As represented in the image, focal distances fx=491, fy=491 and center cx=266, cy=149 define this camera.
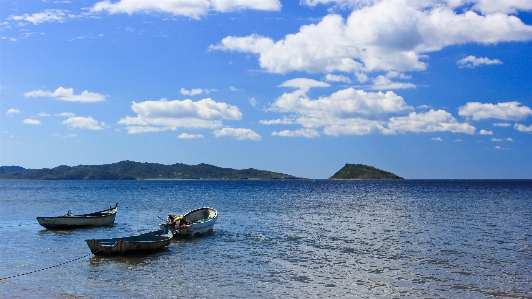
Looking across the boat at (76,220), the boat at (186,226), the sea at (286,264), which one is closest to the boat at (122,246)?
the sea at (286,264)

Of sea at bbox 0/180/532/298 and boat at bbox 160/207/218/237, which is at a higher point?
boat at bbox 160/207/218/237

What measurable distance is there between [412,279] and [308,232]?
56.5 feet

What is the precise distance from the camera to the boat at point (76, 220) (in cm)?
4184

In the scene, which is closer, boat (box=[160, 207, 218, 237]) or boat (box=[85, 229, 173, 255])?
boat (box=[85, 229, 173, 255])

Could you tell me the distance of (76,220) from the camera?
43.6 metres

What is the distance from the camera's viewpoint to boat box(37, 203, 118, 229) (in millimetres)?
41844

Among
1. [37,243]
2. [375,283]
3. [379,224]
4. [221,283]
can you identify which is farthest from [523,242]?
[37,243]

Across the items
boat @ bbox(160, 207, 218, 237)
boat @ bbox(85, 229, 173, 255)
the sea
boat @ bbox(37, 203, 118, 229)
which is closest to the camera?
the sea

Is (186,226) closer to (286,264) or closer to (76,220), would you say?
(286,264)

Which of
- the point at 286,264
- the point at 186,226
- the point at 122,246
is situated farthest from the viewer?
the point at 186,226

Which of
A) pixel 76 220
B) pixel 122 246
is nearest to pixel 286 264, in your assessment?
pixel 122 246

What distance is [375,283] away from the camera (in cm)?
2178

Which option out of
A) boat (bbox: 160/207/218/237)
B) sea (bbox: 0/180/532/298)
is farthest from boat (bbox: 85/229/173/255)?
boat (bbox: 160/207/218/237)

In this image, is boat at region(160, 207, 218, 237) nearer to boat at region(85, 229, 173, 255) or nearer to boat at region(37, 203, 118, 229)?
boat at region(85, 229, 173, 255)
